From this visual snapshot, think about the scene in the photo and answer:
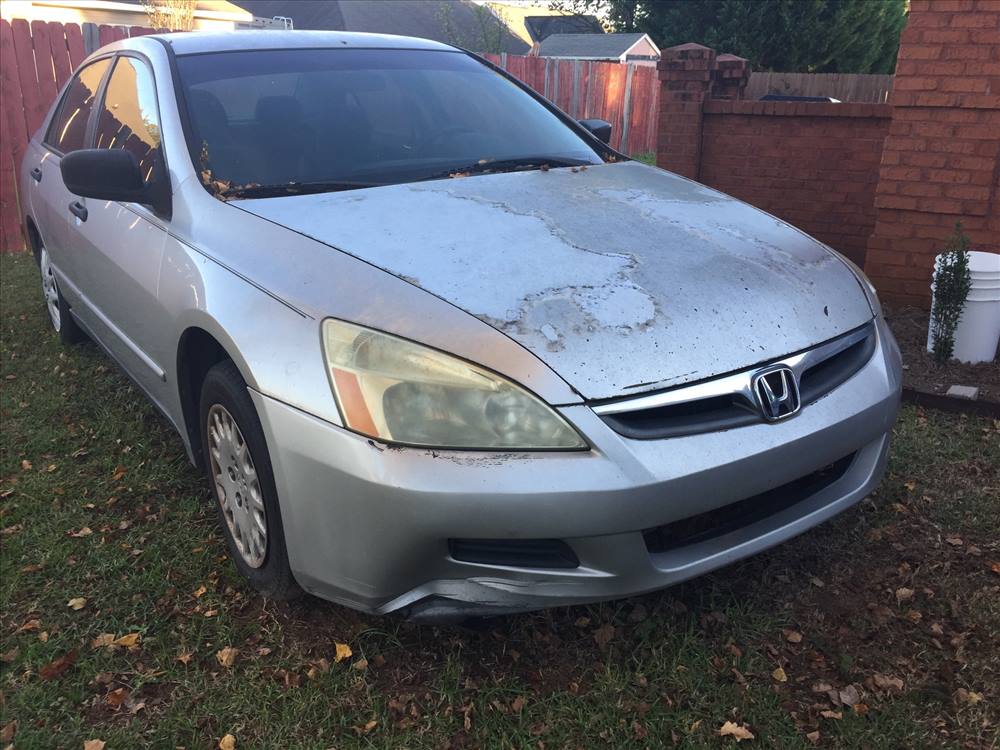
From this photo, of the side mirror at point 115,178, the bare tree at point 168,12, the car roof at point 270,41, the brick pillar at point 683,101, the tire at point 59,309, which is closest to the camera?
the side mirror at point 115,178

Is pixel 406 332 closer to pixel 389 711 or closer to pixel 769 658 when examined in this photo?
pixel 389 711

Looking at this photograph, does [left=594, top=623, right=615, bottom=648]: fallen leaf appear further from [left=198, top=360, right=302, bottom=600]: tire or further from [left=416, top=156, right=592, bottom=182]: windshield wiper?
[left=416, top=156, right=592, bottom=182]: windshield wiper

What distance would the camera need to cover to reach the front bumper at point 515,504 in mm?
2014

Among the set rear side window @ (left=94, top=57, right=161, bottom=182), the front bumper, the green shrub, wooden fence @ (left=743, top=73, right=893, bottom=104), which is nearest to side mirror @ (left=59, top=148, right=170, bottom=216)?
rear side window @ (left=94, top=57, right=161, bottom=182)

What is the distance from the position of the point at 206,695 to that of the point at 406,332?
1.19 m

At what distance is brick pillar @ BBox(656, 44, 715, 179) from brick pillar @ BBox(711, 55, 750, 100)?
0.27 metres

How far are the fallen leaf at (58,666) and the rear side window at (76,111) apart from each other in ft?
8.83

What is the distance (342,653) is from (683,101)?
5.94 metres

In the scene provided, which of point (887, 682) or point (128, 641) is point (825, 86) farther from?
point (128, 641)

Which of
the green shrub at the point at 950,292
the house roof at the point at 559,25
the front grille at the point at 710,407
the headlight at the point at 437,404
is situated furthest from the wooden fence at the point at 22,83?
the house roof at the point at 559,25

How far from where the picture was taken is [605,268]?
2.43 metres

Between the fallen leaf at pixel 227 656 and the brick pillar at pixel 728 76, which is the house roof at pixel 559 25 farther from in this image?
the fallen leaf at pixel 227 656

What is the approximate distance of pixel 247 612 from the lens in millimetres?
2760

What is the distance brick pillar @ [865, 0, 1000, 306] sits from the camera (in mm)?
4984
